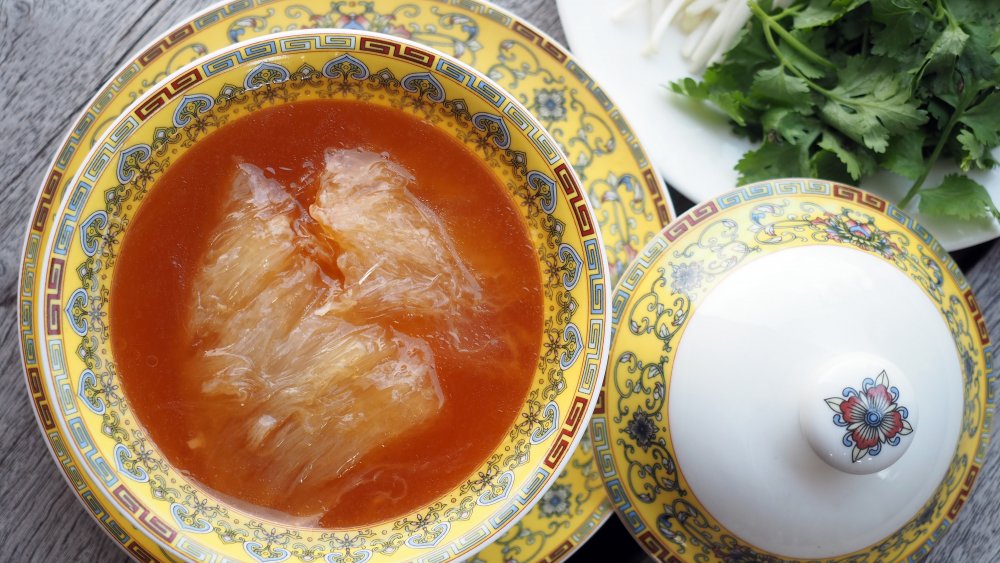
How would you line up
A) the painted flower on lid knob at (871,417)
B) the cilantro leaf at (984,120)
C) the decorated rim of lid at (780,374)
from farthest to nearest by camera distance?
the cilantro leaf at (984,120), the decorated rim of lid at (780,374), the painted flower on lid knob at (871,417)

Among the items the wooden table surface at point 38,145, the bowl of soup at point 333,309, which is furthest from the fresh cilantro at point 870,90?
the wooden table surface at point 38,145

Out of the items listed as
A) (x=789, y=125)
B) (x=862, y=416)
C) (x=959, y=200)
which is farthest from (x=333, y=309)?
(x=959, y=200)

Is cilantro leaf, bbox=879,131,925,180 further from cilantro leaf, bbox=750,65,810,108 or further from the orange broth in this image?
the orange broth

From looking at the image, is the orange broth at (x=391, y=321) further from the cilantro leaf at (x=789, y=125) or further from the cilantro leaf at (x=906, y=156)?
the cilantro leaf at (x=906, y=156)

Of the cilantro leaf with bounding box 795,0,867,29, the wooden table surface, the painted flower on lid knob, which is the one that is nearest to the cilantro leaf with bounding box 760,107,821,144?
the cilantro leaf with bounding box 795,0,867,29

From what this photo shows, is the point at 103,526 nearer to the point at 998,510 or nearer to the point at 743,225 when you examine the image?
the point at 743,225

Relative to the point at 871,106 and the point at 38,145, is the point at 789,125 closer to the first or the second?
the point at 871,106
